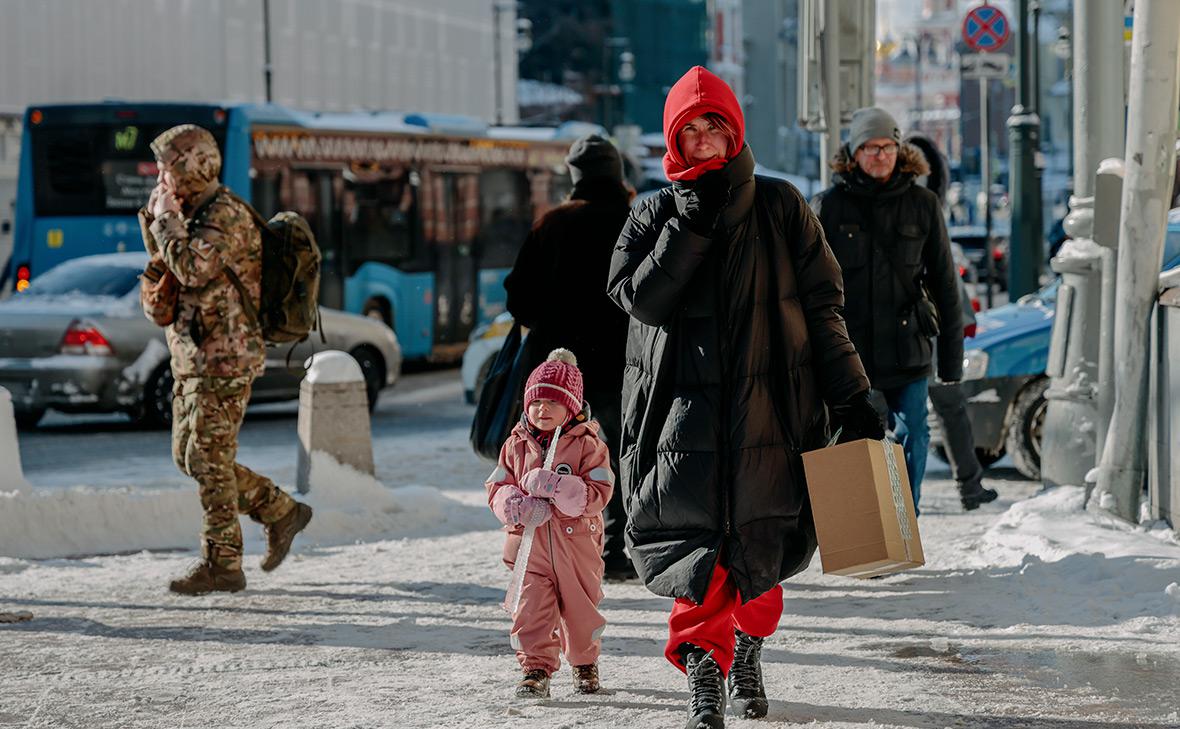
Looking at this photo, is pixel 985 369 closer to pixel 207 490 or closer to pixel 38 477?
pixel 207 490

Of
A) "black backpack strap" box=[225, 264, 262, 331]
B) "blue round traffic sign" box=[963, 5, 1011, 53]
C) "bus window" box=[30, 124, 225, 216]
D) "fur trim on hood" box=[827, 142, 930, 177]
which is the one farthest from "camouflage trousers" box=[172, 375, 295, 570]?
"blue round traffic sign" box=[963, 5, 1011, 53]

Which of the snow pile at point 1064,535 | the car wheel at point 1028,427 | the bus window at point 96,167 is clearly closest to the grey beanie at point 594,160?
the snow pile at point 1064,535

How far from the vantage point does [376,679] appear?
648 centimetres

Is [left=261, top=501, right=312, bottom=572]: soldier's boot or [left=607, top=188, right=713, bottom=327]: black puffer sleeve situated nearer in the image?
[left=607, top=188, right=713, bottom=327]: black puffer sleeve

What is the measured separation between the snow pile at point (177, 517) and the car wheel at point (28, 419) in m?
6.93

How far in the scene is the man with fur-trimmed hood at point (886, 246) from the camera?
27.7 ft

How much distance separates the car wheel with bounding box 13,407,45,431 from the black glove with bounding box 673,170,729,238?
12.1 metres

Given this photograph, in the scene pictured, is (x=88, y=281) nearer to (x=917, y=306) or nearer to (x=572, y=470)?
(x=917, y=306)

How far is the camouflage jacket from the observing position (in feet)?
25.8

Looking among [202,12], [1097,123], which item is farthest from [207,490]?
[202,12]

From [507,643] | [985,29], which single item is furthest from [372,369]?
[507,643]

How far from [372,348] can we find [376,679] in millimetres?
11347

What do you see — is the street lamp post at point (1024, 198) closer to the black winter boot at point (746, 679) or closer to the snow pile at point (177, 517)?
the snow pile at point (177, 517)

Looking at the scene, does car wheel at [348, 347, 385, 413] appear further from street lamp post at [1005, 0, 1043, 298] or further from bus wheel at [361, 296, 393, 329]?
street lamp post at [1005, 0, 1043, 298]
